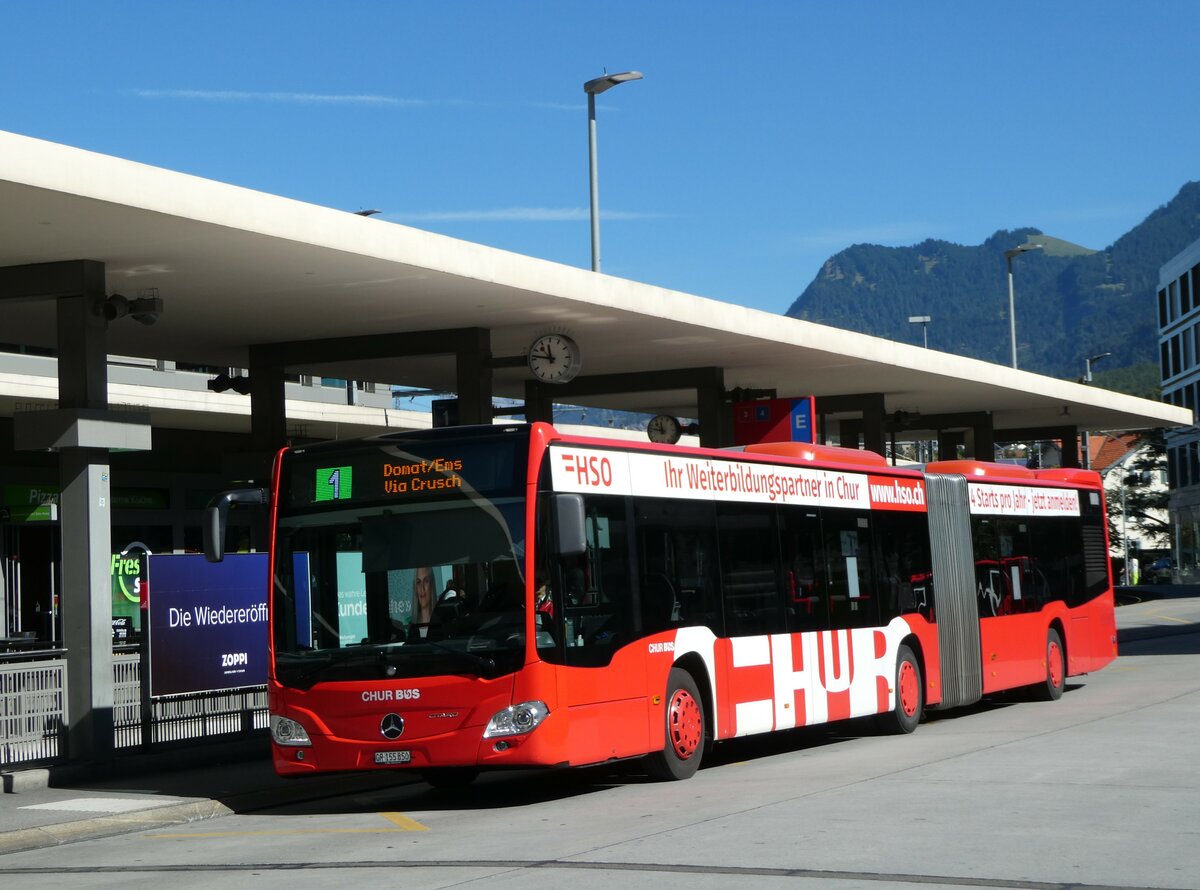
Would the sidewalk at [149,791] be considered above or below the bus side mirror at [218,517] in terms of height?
below

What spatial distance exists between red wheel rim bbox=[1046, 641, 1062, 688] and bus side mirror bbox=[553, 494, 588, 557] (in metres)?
11.9

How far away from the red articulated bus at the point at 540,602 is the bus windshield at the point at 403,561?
2 centimetres

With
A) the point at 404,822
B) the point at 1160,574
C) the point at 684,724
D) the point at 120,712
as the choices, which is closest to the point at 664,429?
the point at 120,712

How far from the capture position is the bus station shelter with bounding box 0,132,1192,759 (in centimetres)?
1586

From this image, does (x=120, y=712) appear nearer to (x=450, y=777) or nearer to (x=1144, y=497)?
(x=450, y=777)

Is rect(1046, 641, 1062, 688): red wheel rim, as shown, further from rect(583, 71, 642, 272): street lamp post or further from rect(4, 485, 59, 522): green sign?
rect(4, 485, 59, 522): green sign

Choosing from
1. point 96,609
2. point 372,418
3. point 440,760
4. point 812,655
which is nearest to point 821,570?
point 812,655

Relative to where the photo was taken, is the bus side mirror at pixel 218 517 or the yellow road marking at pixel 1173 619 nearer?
the bus side mirror at pixel 218 517

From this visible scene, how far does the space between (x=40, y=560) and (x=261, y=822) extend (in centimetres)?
2195

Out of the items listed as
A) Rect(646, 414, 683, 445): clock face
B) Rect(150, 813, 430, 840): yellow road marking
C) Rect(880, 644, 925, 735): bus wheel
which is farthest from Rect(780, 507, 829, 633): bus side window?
Rect(646, 414, 683, 445): clock face

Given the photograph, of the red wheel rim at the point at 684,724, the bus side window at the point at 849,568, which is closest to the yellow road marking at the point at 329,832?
the red wheel rim at the point at 684,724

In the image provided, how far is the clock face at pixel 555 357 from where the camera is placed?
2356cm

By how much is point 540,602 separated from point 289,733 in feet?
7.74

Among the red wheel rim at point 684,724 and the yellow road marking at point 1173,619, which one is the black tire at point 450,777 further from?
the yellow road marking at point 1173,619
